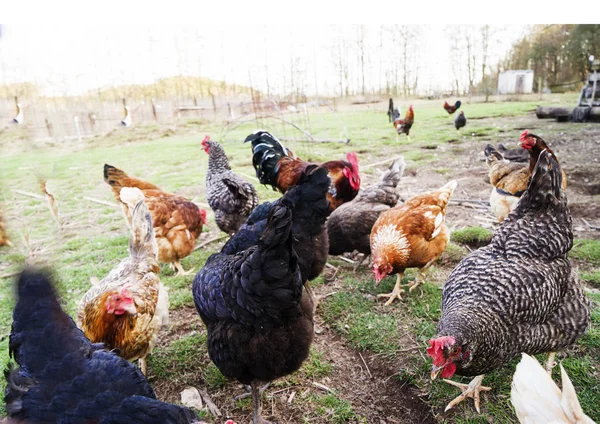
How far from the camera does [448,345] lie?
1.74 meters

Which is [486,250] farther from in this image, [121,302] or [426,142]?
[426,142]

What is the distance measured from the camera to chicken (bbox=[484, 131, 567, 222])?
369 centimetres

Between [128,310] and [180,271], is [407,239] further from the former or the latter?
[180,271]

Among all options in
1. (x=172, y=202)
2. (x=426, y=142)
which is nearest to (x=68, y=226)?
(x=172, y=202)

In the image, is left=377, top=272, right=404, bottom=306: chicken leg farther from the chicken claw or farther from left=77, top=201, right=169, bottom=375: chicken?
the chicken claw

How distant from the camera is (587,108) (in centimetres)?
1072

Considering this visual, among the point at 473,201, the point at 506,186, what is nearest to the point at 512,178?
the point at 506,186

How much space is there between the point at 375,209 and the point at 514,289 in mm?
1846

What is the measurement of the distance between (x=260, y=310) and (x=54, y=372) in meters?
0.96

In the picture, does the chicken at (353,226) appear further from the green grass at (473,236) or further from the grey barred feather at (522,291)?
the grey barred feather at (522,291)

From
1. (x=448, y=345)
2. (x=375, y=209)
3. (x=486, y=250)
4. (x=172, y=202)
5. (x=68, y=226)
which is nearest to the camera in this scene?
(x=448, y=345)

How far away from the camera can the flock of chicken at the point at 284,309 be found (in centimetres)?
152

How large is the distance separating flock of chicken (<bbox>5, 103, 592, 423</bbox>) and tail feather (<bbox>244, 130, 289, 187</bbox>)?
1.81 meters

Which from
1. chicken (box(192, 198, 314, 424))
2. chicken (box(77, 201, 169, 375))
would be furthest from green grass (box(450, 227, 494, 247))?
chicken (box(77, 201, 169, 375))
